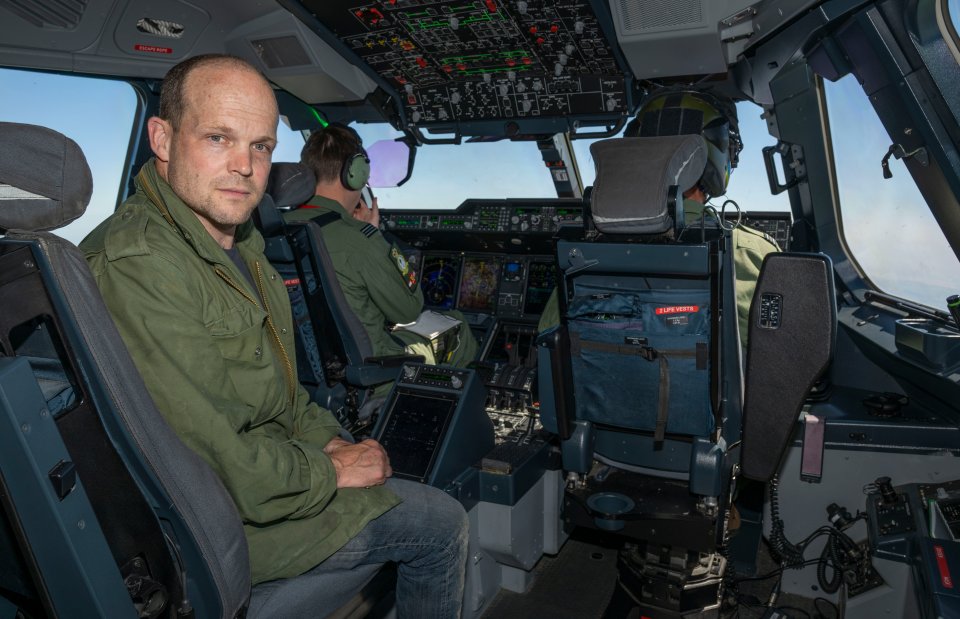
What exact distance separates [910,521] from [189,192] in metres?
2.21

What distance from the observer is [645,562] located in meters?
2.19

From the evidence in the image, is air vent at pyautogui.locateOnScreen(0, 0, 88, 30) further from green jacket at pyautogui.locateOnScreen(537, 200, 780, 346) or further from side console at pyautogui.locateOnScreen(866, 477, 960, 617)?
side console at pyautogui.locateOnScreen(866, 477, 960, 617)

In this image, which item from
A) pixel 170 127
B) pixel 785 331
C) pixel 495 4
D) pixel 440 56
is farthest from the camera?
pixel 440 56

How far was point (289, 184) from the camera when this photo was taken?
2701 mm

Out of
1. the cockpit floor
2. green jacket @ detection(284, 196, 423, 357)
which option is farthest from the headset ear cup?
the cockpit floor

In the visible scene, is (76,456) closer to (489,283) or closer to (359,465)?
(359,465)

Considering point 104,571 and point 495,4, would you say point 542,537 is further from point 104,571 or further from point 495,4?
point 495,4

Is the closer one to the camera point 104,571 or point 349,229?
point 104,571

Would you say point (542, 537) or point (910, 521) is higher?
point (910, 521)

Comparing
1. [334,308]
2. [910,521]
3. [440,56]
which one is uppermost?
[440,56]

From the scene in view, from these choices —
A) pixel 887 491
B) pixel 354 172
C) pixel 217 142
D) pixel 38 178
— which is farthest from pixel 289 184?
pixel 887 491

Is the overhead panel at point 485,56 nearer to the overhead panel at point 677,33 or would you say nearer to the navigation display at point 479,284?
the overhead panel at point 677,33

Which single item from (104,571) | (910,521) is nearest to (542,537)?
(910,521)

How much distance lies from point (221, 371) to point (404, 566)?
73 centimetres
